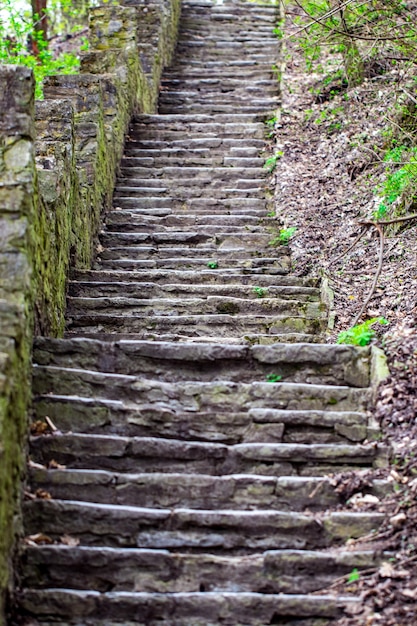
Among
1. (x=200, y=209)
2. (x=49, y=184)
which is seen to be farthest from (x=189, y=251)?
(x=49, y=184)

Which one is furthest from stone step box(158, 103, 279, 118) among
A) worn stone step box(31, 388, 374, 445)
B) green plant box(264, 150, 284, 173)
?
worn stone step box(31, 388, 374, 445)

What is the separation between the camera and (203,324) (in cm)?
706

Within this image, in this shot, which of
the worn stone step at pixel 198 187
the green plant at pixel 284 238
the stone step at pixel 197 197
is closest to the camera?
the green plant at pixel 284 238

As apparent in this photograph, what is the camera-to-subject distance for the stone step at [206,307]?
7.30 meters

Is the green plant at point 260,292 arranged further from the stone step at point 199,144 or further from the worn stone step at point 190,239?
the stone step at point 199,144

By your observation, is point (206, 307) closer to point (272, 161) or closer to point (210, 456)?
point (210, 456)

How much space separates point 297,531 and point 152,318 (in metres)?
2.91

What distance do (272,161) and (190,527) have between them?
6902mm

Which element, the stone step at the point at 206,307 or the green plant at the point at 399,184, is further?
the green plant at the point at 399,184

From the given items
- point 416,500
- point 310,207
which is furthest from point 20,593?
point 310,207

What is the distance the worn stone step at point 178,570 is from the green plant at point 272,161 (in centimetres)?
695

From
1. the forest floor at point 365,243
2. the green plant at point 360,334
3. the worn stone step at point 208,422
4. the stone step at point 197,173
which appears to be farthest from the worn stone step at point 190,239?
the worn stone step at point 208,422

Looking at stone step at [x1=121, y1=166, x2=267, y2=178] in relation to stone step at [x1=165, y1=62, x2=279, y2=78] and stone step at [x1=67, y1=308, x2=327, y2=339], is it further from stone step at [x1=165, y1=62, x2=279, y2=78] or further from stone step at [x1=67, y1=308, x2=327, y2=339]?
stone step at [x1=67, y1=308, x2=327, y2=339]

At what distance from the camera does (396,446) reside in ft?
16.1
